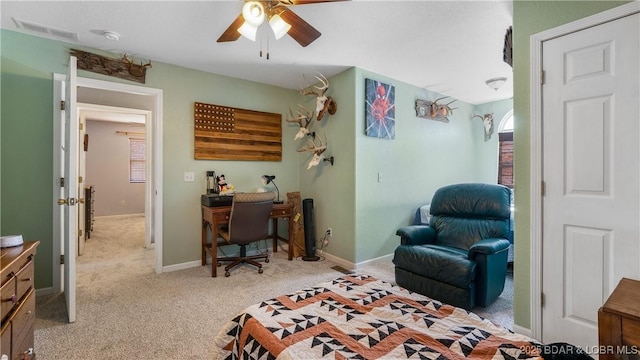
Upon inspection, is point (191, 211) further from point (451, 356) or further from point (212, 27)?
point (451, 356)

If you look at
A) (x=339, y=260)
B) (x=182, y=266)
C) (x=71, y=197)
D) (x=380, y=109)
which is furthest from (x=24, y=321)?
(x=380, y=109)

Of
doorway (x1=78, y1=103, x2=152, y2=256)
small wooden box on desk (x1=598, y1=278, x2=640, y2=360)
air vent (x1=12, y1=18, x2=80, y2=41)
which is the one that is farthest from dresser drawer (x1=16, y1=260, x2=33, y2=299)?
doorway (x1=78, y1=103, x2=152, y2=256)

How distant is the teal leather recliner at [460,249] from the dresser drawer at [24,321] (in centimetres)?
264

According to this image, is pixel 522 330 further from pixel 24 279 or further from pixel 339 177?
pixel 24 279

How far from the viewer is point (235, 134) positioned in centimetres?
382

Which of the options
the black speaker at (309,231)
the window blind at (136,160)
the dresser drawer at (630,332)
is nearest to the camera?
the dresser drawer at (630,332)

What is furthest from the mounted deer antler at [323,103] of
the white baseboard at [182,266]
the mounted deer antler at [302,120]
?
the white baseboard at [182,266]

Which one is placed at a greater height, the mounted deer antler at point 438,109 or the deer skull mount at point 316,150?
the mounted deer antler at point 438,109

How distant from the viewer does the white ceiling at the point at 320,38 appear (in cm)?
221

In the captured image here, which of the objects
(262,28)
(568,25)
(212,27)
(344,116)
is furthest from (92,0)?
(568,25)

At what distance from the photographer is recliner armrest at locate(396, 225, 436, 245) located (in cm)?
286

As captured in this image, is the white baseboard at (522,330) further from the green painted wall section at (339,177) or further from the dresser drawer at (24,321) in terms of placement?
the dresser drawer at (24,321)

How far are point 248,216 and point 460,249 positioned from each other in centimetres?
228

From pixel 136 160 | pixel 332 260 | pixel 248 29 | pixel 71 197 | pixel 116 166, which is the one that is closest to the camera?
pixel 248 29
